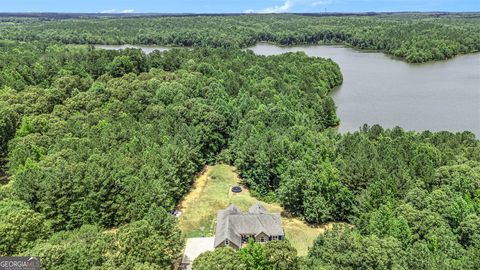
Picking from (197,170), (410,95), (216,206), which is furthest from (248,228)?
(410,95)

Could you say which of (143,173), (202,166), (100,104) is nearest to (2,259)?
(143,173)

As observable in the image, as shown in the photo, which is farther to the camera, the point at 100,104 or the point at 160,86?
the point at 160,86

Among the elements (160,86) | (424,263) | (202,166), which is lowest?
(202,166)

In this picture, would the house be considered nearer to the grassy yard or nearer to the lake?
the grassy yard

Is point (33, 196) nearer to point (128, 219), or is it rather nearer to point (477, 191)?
point (128, 219)

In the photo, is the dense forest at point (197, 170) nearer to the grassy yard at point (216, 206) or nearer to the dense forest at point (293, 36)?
the grassy yard at point (216, 206)
